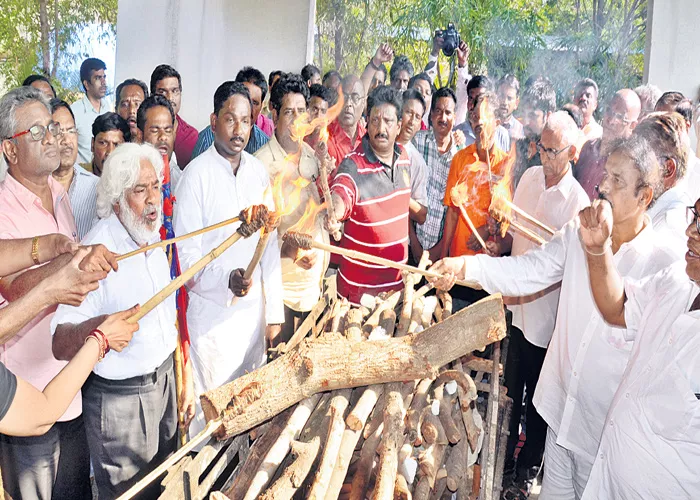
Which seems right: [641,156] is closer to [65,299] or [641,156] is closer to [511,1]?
[65,299]

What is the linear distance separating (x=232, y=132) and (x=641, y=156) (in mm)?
2667

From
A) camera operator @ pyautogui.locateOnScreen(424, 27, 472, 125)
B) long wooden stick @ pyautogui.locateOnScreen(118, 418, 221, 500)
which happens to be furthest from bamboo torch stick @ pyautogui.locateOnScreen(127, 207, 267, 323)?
camera operator @ pyautogui.locateOnScreen(424, 27, 472, 125)

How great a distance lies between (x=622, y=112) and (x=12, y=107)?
5441mm

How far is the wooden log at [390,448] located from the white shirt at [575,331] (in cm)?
120

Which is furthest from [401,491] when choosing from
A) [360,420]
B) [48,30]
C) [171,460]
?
[48,30]

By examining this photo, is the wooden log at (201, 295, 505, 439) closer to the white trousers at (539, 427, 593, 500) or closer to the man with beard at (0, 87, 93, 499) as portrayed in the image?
the white trousers at (539, 427, 593, 500)

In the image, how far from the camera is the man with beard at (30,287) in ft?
10.1

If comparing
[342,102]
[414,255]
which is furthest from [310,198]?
[342,102]

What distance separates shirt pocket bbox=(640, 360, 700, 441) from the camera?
90.7 inches

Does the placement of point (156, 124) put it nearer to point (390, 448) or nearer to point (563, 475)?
point (390, 448)

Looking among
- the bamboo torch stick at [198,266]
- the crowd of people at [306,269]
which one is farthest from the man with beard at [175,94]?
the bamboo torch stick at [198,266]

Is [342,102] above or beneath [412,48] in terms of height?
beneath

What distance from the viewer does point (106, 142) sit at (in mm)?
4172

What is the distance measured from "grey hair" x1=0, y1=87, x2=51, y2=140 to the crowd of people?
0.04 ft
